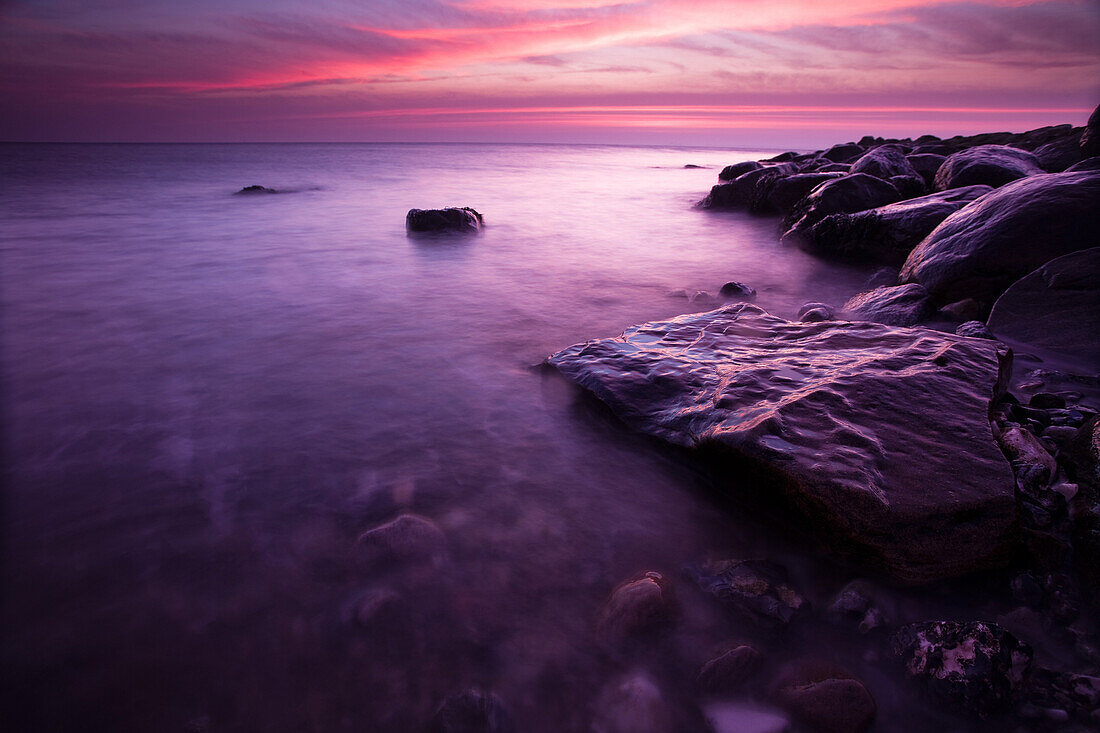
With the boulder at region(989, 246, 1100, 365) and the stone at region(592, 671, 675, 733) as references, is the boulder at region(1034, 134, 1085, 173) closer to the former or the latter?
the boulder at region(989, 246, 1100, 365)

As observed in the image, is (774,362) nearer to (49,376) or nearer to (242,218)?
(49,376)

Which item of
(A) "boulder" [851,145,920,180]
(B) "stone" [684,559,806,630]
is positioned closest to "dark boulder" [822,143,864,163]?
(A) "boulder" [851,145,920,180]

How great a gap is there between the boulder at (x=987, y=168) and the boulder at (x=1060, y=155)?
2.27m

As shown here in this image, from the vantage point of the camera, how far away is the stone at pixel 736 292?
5699 mm

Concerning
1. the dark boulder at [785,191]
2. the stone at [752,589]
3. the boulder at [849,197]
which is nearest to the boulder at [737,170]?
the dark boulder at [785,191]

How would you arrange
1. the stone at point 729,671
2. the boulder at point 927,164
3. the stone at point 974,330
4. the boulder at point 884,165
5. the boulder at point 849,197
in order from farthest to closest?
1. the boulder at point 927,164
2. the boulder at point 884,165
3. the boulder at point 849,197
4. the stone at point 974,330
5. the stone at point 729,671

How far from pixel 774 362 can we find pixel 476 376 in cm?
202

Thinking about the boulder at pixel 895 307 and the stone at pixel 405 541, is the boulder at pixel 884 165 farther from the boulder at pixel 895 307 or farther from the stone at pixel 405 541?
the stone at pixel 405 541

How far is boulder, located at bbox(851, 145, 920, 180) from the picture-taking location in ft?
31.9

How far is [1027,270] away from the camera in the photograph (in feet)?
13.8

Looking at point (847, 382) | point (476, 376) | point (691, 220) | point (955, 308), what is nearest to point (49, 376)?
point (476, 376)

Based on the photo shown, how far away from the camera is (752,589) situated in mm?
1898

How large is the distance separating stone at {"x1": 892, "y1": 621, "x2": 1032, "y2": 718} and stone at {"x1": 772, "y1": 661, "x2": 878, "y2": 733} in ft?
0.68

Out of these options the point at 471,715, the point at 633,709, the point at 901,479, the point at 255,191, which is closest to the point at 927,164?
the point at 901,479
